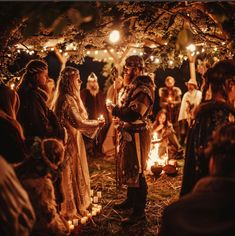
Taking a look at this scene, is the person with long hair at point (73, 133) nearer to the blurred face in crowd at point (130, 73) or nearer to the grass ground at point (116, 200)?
the grass ground at point (116, 200)

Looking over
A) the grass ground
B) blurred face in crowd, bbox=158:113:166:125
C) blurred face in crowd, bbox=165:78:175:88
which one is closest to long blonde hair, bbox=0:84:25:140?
the grass ground

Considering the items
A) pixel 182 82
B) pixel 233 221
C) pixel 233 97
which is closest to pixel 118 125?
pixel 233 97

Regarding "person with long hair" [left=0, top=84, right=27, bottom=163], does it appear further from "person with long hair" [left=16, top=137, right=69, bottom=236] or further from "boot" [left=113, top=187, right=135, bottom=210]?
"boot" [left=113, top=187, right=135, bottom=210]

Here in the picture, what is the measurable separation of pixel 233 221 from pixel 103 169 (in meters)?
6.59

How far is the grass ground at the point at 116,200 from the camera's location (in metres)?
5.66

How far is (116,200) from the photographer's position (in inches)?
274

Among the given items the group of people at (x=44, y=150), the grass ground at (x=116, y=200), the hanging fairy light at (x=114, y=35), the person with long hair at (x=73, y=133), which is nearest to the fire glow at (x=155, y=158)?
the grass ground at (x=116, y=200)

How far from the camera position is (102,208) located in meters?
6.55

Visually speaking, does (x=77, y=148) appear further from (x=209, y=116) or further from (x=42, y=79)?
(x=209, y=116)

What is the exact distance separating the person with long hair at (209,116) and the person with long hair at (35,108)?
71.3 inches

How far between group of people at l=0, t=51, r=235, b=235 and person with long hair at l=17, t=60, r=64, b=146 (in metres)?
0.01

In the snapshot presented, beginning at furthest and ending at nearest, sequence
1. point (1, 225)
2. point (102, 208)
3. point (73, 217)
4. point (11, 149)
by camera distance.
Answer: point (102, 208), point (73, 217), point (11, 149), point (1, 225)

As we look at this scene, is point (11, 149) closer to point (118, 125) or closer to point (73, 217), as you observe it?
point (73, 217)

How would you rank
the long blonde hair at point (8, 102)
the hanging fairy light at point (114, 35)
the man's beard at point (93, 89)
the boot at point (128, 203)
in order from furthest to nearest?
the man's beard at point (93, 89), the boot at point (128, 203), the hanging fairy light at point (114, 35), the long blonde hair at point (8, 102)
